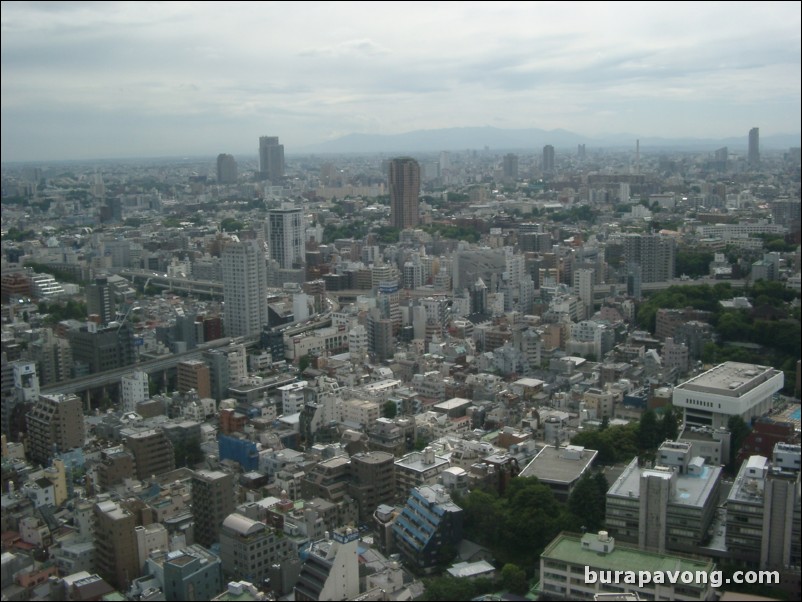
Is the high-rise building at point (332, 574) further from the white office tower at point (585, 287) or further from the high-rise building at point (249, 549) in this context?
the white office tower at point (585, 287)

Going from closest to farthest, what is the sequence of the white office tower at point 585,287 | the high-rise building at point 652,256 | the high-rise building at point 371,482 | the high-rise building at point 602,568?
the high-rise building at point 602,568 < the high-rise building at point 371,482 < the white office tower at point 585,287 < the high-rise building at point 652,256

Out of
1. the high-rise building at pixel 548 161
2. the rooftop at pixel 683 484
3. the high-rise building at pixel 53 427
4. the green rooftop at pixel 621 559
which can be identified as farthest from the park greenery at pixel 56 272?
the high-rise building at pixel 548 161

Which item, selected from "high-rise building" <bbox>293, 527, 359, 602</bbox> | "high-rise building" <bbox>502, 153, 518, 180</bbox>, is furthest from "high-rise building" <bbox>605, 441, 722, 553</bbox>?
"high-rise building" <bbox>502, 153, 518, 180</bbox>

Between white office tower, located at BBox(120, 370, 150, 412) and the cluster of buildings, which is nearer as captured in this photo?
the cluster of buildings

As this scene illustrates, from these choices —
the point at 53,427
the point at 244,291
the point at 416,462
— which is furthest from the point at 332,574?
the point at 244,291

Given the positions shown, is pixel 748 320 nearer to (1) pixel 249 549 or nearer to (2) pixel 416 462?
(2) pixel 416 462

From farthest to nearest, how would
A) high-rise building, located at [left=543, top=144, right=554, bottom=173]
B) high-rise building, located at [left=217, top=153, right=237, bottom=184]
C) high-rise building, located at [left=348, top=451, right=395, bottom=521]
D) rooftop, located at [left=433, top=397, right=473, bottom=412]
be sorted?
high-rise building, located at [left=543, top=144, right=554, bottom=173] → high-rise building, located at [left=217, top=153, right=237, bottom=184] → rooftop, located at [left=433, top=397, right=473, bottom=412] → high-rise building, located at [left=348, top=451, right=395, bottom=521]

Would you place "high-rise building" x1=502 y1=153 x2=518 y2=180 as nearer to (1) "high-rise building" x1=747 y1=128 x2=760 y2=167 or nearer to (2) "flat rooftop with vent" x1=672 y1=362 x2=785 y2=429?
(1) "high-rise building" x1=747 y1=128 x2=760 y2=167

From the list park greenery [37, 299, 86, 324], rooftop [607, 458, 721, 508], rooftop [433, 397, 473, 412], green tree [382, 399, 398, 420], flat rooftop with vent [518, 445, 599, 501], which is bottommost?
rooftop [433, 397, 473, 412]
